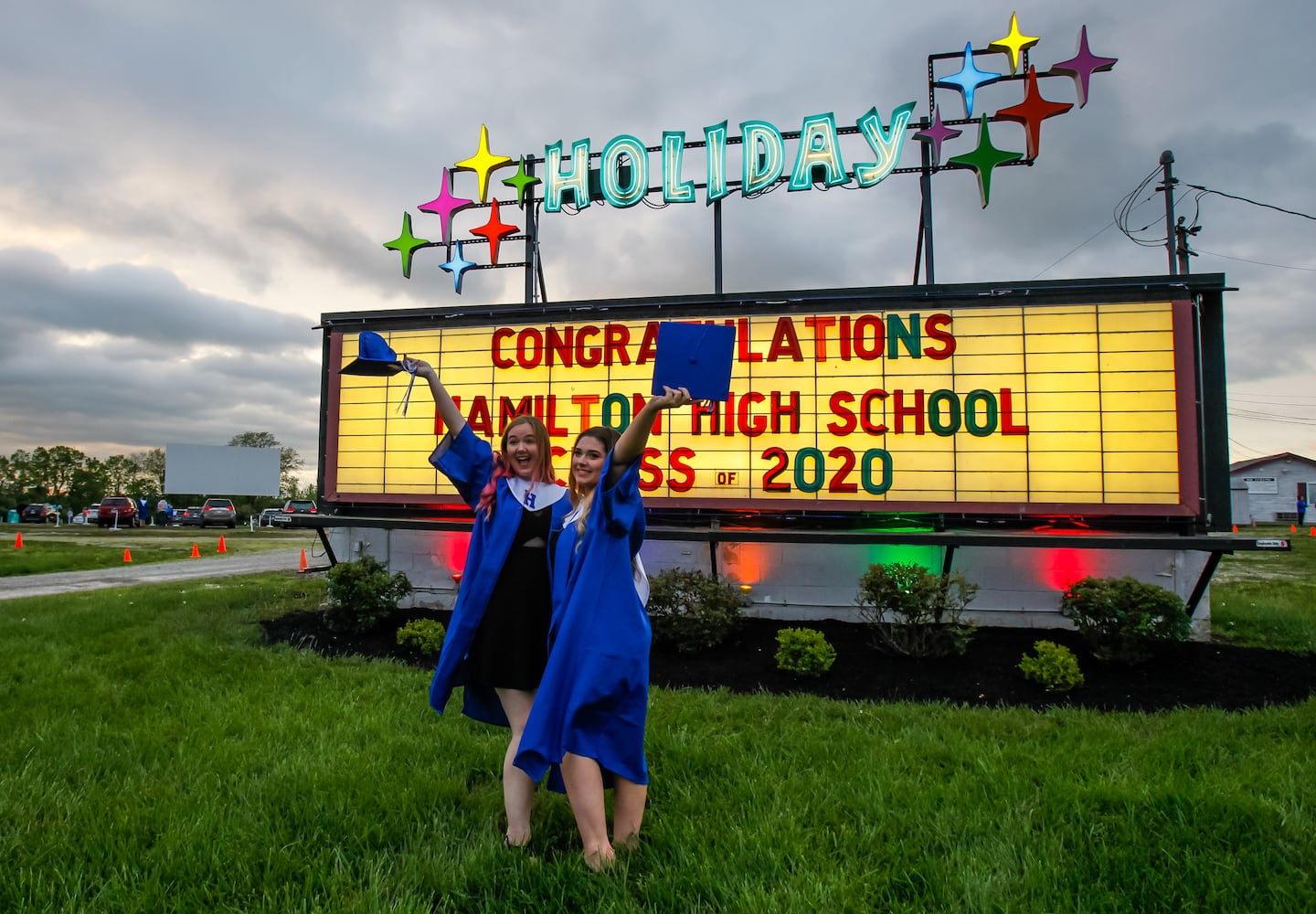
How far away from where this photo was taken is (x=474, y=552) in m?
3.30

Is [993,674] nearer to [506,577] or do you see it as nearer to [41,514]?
[506,577]

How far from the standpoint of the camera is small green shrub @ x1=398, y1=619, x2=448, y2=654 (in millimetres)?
7148

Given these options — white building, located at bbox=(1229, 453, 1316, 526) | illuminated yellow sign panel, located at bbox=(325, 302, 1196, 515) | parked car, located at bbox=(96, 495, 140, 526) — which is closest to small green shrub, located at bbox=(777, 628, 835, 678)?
illuminated yellow sign panel, located at bbox=(325, 302, 1196, 515)

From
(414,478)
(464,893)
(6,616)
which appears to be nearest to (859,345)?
(414,478)

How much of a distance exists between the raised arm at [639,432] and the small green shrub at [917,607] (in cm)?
443

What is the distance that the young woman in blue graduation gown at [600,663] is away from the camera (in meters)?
2.87

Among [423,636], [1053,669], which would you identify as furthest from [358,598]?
[1053,669]

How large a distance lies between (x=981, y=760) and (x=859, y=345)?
4620 mm

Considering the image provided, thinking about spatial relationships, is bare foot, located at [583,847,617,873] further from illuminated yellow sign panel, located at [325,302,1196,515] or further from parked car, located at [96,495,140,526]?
parked car, located at [96,495,140,526]

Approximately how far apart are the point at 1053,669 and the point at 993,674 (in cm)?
53

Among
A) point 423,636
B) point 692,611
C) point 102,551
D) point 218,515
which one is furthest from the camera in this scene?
point 218,515

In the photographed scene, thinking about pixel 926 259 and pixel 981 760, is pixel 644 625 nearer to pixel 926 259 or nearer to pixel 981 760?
pixel 981 760

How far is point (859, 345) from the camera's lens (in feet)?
25.3

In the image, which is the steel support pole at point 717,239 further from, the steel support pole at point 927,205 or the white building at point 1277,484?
the white building at point 1277,484
